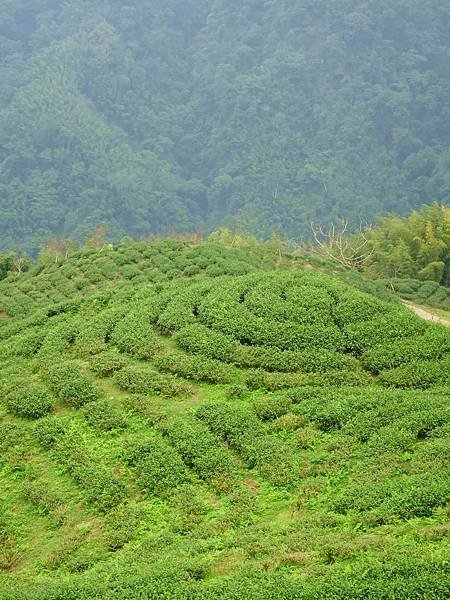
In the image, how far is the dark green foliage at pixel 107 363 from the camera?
1914 centimetres

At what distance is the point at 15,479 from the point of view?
51.3 feet

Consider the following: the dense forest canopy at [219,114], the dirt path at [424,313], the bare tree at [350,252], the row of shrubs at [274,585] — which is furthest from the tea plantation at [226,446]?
the dense forest canopy at [219,114]

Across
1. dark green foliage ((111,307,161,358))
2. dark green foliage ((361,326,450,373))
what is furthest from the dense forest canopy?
dark green foliage ((361,326,450,373))

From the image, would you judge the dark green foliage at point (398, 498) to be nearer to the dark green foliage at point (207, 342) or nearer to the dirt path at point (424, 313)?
the dark green foliage at point (207, 342)

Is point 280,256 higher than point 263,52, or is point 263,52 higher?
point 263,52

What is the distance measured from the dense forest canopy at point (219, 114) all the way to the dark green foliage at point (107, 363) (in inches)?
3095

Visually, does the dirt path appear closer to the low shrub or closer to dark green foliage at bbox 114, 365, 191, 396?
the low shrub

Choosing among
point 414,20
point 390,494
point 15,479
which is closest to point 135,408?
point 15,479

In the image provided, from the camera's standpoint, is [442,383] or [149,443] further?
[442,383]

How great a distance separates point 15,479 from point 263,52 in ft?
450

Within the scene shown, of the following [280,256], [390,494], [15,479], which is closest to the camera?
[390,494]

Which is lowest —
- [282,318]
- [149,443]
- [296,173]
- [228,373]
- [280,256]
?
[149,443]

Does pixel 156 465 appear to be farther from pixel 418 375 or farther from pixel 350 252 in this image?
pixel 350 252

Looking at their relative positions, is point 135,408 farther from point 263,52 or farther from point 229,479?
→ point 263,52
